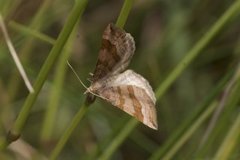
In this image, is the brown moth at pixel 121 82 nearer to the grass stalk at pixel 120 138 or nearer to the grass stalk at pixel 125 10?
the grass stalk at pixel 125 10

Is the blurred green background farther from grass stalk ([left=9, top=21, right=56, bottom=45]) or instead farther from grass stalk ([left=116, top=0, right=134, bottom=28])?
grass stalk ([left=116, top=0, right=134, bottom=28])

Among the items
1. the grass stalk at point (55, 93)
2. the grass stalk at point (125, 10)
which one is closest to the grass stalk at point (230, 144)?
the grass stalk at point (55, 93)

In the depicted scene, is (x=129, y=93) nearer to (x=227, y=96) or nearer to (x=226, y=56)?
(x=227, y=96)

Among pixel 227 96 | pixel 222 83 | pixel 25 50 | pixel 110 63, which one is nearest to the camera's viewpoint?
pixel 110 63

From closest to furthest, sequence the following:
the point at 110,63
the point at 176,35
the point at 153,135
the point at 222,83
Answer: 1. the point at 110,63
2. the point at 222,83
3. the point at 176,35
4. the point at 153,135

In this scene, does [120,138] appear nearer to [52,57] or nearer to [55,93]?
[55,93]

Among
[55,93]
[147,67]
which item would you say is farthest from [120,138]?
[147,67]

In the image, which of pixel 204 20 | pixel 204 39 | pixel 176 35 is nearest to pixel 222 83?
pixel 204 39

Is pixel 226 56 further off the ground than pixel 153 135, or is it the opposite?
pixel 226 56
